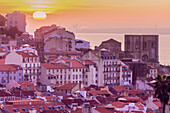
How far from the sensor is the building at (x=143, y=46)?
587 ft

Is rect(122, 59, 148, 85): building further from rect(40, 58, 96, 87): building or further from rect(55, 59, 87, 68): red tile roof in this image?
rect(55, 59, 87, 68): red tile roof

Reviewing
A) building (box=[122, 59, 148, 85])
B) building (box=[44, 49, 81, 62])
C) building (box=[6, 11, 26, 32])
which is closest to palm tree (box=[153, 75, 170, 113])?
building (box=[122, 59, 148, 85])

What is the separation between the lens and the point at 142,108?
208 feet

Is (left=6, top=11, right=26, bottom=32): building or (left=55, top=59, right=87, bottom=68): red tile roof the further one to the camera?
(left=6, top=11, right=26, bottom=32): building

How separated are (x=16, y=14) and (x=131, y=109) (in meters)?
117

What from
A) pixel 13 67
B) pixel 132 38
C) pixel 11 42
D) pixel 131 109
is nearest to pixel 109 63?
pixel 13 67

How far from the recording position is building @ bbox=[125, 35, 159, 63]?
179m

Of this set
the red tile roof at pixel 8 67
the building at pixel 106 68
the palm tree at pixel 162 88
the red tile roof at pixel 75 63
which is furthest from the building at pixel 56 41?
the palm tree at pixel 162 88

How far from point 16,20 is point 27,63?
79.8 meters

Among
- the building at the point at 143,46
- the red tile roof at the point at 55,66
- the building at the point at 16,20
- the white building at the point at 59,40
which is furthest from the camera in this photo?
the building at the point at 143,46

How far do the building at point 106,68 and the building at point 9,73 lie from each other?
42.3 ft

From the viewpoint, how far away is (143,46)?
607ft

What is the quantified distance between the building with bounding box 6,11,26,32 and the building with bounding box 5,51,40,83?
238ft

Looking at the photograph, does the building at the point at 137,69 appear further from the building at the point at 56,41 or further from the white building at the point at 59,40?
the white building at the point at 59,40
